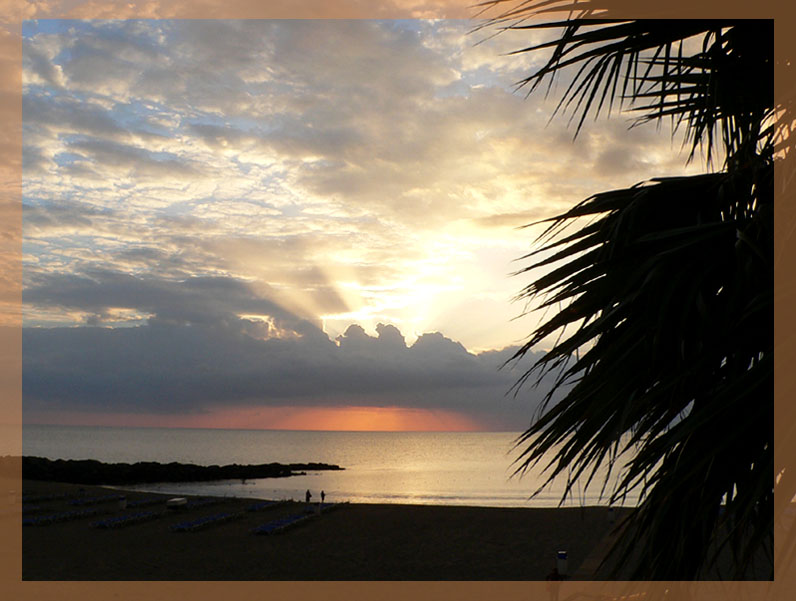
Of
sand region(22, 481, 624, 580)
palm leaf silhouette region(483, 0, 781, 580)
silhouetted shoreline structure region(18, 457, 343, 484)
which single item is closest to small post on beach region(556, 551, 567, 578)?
sand region(22, 481, 624, 580)

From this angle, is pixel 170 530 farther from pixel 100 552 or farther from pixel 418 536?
pixel 418 536

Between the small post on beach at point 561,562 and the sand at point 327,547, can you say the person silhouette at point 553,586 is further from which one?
the sand at point 327,547

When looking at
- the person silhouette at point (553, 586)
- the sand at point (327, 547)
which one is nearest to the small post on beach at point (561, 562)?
the sand at point (327, 547)

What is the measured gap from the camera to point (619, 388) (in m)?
2.94

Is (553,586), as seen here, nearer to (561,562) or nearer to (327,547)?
(561,562)

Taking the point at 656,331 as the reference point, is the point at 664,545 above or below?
below

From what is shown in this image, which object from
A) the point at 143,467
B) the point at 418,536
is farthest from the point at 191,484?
the point at 418,536

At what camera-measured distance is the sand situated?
54.3 feet

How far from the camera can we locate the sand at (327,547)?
54.3ft

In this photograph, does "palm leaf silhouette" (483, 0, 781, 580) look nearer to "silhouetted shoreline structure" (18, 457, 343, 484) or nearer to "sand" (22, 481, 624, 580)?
"sand" (22, 481, 624, 580)

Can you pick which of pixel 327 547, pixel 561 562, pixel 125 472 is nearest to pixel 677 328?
pixel 561 562

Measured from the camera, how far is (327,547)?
20.2m

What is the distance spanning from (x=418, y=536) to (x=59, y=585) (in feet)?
36.9

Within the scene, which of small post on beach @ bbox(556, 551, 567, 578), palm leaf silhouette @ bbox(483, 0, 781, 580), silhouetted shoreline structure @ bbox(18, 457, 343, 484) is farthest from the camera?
silhouetted shoreline structure @ bbox(18, 457, 343, 484)
